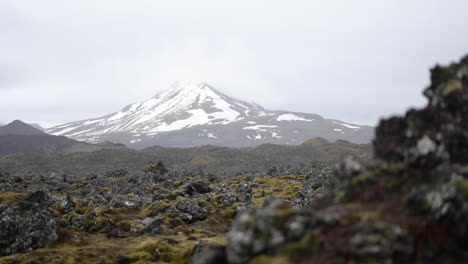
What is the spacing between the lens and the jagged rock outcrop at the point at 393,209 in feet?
40.3

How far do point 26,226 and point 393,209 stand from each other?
37518 mm

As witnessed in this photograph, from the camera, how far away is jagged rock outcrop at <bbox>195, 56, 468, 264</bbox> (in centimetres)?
1228

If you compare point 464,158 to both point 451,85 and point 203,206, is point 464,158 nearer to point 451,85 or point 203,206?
point 451,85

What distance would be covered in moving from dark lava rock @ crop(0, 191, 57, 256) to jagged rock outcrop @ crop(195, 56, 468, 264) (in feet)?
103

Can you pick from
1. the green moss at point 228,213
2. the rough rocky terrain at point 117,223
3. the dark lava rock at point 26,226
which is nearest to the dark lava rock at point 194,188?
the rough rocky terrain at point 117,223

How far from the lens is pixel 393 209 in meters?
13.4

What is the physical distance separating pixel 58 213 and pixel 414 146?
5246cm

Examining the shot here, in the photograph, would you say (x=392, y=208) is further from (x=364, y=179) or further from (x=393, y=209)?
(x=364, y=179)

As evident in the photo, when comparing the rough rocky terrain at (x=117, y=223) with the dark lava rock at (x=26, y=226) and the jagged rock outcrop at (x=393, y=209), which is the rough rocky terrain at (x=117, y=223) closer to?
the dark lava rock at (x=26, y=226)

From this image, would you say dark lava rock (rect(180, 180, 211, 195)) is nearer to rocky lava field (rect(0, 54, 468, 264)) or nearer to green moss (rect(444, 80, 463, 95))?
rocky lava field (rect(0, 54, 468, 264))

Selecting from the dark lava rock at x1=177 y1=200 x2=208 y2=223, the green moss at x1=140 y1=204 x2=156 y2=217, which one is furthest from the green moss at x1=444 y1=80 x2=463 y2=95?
the green moss at x1=140 y1=204 x2=156 y2=217

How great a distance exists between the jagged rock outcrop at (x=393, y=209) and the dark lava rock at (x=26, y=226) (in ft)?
103

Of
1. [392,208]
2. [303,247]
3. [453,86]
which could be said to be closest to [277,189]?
[453,86]

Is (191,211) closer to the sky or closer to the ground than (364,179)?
closer to the ground
